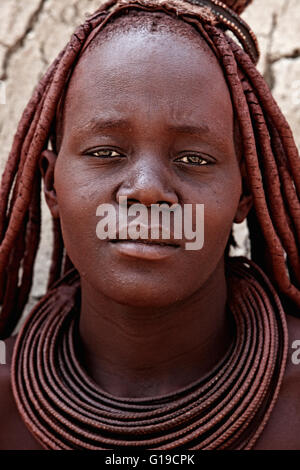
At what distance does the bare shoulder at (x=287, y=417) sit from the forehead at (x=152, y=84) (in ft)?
2.14

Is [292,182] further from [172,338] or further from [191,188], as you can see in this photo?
[172,338]

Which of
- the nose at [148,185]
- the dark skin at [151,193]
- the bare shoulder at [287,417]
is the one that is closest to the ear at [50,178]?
the dark skin at [151,193]

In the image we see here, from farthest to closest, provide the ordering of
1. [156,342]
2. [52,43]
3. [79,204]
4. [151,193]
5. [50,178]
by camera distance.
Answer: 1. [52,43]
2. [50,178]
3. [156,342]
4. [79,204]
5. [151,193]

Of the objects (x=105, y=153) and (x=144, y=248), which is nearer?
(x=144, y=248)

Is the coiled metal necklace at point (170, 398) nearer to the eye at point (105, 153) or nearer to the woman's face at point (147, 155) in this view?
the woman's face at point (147, 155)

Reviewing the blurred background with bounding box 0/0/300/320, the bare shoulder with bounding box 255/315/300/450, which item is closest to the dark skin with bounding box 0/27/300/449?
the bare shoulder with bounding box 255/315/300/450

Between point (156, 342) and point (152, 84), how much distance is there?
0.69 metres

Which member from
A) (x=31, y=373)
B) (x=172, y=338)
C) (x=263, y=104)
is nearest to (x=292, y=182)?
(x=263, y=104)

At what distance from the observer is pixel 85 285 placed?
212 cm

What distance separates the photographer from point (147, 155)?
1847mm

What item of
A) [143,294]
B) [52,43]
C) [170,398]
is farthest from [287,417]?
[52,43]

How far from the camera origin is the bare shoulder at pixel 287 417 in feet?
6.20

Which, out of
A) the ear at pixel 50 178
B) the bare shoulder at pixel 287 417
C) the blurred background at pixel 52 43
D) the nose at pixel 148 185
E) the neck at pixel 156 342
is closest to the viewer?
the nose at pixel 148 185

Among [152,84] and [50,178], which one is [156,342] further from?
[152,84]
